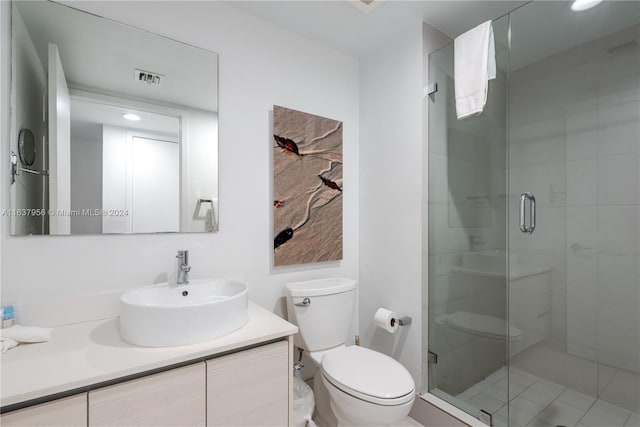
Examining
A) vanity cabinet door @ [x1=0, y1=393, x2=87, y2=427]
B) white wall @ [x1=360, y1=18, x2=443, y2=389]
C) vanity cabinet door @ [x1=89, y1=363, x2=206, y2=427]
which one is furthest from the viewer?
white wall @ [x1=360, y1=18, x2=443, y2=389]

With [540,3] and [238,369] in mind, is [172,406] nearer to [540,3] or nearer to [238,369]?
[238,369]

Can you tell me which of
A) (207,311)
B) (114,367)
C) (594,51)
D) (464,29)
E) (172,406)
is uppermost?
(464,29)

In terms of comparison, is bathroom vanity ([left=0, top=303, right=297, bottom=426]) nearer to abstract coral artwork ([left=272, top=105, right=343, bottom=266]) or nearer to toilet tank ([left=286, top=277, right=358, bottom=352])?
toilet tank ([left=286, top=277, right=358, bottom=352])

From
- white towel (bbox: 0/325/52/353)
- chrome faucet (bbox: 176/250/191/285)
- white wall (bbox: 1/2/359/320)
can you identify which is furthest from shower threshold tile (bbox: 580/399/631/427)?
white towel (bbox: 0/325/52/353)

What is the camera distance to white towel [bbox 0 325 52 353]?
1.02 metres

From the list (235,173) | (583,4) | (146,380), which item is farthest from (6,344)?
(583,4)

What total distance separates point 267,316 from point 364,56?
1813 millimetres

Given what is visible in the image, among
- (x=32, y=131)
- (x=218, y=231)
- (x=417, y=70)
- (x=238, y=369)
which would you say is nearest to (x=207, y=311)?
(x=238, y=369)

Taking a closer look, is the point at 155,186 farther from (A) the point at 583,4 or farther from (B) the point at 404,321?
(A) the point at 583,4

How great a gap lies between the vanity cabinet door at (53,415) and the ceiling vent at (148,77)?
129cm

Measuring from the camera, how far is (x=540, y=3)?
56.4 inches

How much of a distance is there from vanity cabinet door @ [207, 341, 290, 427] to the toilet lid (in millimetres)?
305

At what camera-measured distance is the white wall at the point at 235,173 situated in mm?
1265

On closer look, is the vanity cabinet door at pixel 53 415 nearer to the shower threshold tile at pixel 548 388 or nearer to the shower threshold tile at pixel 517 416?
the shower threshold tile at pixel 517 416
